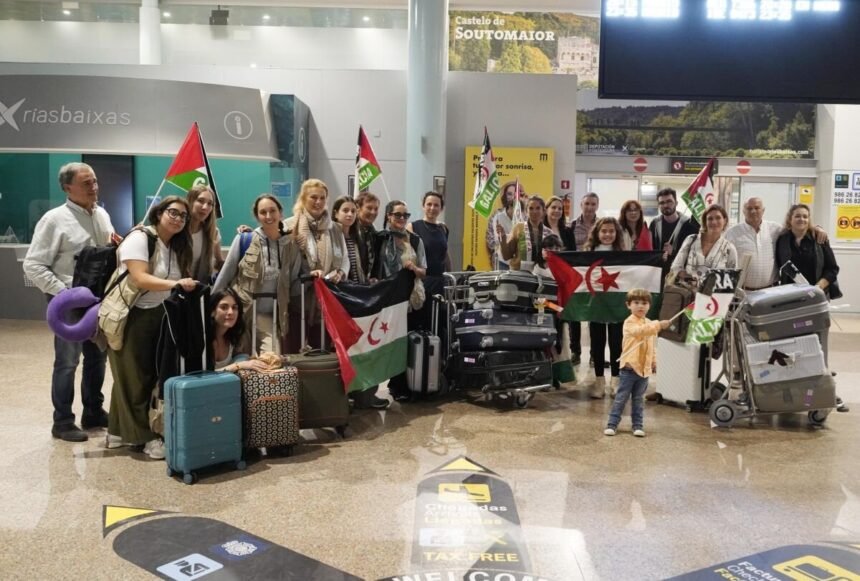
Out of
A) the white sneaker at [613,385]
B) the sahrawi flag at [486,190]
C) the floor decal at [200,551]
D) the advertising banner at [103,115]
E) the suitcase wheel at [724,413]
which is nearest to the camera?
the floor decal at [200,551]

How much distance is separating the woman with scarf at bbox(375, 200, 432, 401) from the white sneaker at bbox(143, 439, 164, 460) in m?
2.02

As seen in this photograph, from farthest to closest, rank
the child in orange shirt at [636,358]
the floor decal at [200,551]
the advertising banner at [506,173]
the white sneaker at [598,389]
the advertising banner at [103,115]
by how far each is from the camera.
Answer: the advertising banner at [506,173]
the advertising banner at [103,115]
the white sneaker at [598,389]
the child in orange shirt at [636,358]
the floor decal at [200,551]

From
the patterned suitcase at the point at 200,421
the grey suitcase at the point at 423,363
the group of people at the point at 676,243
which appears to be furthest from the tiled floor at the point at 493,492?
the group of people at the point at 676,243

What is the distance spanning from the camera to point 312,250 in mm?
5305

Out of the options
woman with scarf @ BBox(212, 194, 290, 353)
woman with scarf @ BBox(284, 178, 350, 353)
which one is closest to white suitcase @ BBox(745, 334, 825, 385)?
woman with scarf @ BBox(284, 178, 350, 353)

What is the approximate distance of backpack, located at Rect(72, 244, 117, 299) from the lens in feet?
15.7

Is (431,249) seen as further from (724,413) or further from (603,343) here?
(724,413)

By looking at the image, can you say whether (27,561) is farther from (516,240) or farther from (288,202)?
(288,202)

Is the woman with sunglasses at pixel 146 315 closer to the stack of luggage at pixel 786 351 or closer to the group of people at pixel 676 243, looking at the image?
the group of people at pixel 676 243

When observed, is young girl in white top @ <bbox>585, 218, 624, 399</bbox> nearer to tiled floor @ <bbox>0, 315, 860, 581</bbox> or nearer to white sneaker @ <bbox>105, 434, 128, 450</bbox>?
tiled floor @ <bbox>0, 315, 860, 581</bbox>

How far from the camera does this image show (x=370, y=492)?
162 inches

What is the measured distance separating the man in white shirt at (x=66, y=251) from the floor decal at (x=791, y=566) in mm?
3932

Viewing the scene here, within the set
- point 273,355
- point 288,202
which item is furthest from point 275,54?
point 273,355

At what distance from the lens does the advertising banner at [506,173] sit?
11.2 meters
